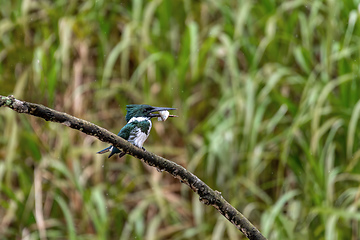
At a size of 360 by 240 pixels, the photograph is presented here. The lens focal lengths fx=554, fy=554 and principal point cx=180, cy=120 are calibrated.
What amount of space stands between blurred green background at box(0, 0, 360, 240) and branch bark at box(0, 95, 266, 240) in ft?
3.51

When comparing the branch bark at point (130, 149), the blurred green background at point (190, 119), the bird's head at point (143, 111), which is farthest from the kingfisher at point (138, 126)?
the blurred green background at point (190, 119)

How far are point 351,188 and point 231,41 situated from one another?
29.0 inches

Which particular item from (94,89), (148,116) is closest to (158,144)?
(94,89)

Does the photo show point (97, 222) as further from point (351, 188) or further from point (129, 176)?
point (351, 188)

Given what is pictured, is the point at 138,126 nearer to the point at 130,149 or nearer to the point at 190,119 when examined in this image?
the point at 130,149

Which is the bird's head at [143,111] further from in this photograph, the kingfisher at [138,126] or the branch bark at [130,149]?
the branch bark at [130,149]

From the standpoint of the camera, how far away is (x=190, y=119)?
2.26 meters

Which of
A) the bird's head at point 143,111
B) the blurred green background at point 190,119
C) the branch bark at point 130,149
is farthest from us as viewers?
the blurred green background at point 190,119

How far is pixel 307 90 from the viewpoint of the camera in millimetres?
2008

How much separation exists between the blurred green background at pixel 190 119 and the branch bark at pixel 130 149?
107cm

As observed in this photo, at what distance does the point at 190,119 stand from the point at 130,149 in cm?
165

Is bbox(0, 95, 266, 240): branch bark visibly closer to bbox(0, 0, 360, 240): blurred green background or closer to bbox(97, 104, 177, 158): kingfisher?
bbox(97, 104, 177, 158): kingfisher

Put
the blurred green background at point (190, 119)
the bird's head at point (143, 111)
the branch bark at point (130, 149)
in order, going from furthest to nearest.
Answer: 1. the blurred green background at point (190, 119)
2. the bird's head at point (143, 111)
3. the branch bark at point (130, 149)

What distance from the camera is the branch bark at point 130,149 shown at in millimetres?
562
